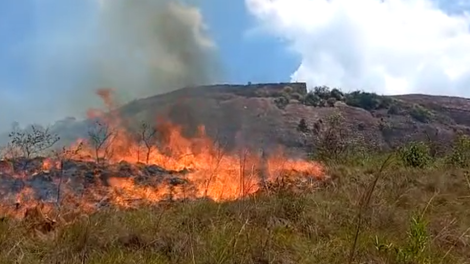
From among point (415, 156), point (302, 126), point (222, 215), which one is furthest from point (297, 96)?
point (222, 215)

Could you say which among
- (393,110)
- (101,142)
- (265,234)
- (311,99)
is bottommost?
(265,234)

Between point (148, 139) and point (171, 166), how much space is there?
240cm

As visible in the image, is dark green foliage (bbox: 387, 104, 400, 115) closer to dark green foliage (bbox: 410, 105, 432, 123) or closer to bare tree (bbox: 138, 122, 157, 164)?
dark green foliage (bbox: 410, 105, 432, 123)

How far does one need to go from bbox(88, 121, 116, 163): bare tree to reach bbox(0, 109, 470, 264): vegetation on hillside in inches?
175

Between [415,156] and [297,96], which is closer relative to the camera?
[415,156]

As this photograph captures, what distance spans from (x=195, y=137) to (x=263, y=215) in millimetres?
8231

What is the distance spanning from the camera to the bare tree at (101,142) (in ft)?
36.6

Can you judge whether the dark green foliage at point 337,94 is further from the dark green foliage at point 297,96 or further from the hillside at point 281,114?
the dark green foliage at point 297,96

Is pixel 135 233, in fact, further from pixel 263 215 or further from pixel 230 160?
pixel 230 160

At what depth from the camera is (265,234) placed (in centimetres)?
464

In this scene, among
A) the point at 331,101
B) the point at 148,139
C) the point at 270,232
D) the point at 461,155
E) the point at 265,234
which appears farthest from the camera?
the point at 331,101

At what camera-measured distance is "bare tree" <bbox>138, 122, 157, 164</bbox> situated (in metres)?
11.8

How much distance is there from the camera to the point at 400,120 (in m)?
30.1

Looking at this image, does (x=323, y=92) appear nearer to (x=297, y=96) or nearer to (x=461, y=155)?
(x=297, y=96)
